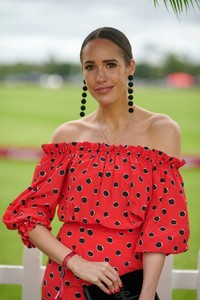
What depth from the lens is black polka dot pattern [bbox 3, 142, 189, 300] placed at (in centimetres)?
265

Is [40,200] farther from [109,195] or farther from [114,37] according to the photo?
[114,37]

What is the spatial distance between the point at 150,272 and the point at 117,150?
0.55m

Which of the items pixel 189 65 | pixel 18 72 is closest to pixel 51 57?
pixel 18 72

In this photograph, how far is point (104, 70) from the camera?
2781mm

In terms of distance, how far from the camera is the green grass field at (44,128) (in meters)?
7.86

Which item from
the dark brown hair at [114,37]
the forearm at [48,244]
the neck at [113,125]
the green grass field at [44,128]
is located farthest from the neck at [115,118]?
the green grass field at [44,128]

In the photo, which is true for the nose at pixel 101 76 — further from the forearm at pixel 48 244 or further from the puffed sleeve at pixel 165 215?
the forearm at pixel 48 244

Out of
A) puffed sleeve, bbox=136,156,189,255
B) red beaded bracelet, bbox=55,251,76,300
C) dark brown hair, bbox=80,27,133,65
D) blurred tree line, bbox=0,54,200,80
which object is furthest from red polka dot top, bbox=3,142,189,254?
blurred tree line, bbox=0,54,200,80

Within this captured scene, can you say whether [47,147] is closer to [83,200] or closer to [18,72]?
[83,200]

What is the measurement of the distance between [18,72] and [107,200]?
73679 mm

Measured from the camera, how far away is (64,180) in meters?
2.85

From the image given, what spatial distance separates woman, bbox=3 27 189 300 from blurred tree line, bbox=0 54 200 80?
2746 inches

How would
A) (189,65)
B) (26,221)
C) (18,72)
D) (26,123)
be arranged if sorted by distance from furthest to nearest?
(189,65), (18,72), (26,123), (26,221)

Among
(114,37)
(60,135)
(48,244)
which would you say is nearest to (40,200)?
(48,244)
